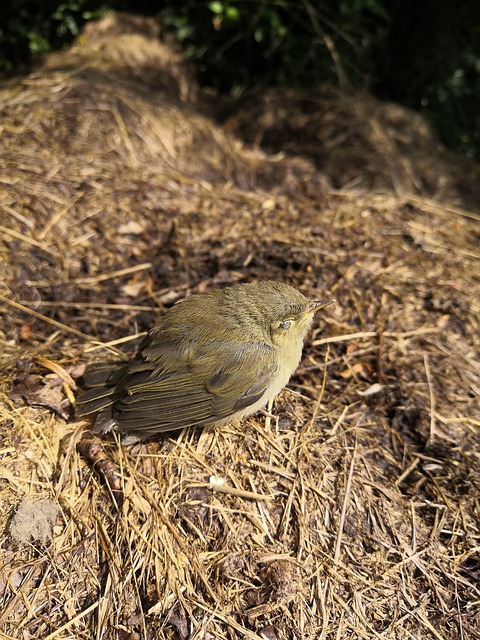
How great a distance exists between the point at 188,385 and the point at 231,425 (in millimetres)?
427

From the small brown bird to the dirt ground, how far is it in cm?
22

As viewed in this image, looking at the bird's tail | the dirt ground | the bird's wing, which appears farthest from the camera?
the bird's tail

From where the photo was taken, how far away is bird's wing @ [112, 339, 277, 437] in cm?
302

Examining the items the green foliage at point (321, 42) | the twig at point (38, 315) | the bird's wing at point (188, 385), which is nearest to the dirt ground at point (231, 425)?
the twig at point (38, 315)

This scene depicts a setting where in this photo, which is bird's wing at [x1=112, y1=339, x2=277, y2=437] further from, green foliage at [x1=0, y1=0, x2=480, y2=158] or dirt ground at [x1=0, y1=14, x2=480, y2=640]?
green foliage at [x1=0, y1=0, x2=480, y2=158]

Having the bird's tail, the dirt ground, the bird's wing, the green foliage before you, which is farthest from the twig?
the green foliage

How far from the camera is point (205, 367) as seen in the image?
3098 mm

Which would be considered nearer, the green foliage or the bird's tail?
the bird's tail

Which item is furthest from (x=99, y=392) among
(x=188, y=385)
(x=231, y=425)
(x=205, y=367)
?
(x=231, y=425)

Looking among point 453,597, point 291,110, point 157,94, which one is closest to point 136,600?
point 453,597

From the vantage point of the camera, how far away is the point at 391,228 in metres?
5.04

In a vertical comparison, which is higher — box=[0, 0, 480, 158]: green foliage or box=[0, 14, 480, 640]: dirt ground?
box=[0, 0, 480, 158]: green foliage

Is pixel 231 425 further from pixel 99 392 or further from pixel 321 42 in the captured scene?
pixel 321 42

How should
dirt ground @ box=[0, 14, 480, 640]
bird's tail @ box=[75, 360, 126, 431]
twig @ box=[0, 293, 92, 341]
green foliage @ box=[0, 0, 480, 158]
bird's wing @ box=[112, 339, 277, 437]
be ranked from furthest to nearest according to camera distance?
green foliage @ box=[0, 0, 480, 158]
twig @ box=[0, 293, 92, 341]
bird's tail @ box=[75, 360, 126, 431]
bird's wing @ box=[112, 339, 277, 437]
dirt ground @ box=[0, 14, 480, 640]
